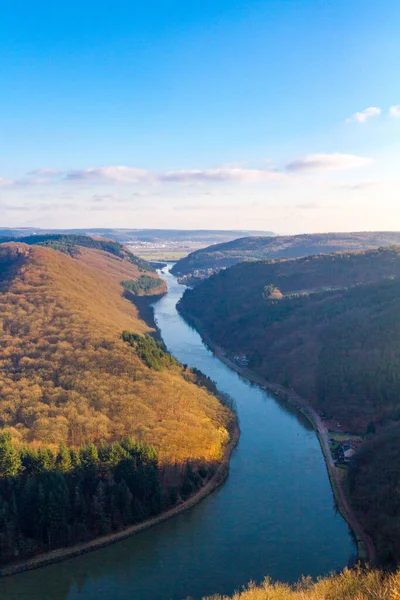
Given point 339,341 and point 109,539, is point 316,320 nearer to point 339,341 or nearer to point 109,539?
point 339,341

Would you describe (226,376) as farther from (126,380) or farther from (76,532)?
(76,532)

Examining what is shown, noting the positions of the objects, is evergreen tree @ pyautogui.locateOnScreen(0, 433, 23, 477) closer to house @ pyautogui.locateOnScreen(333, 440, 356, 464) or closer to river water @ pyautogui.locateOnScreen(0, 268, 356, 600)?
river water @ pyautogui.locateOnScreen(0, 268, 356, 600)

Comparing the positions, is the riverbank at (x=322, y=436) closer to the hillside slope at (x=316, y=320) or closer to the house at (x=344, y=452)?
the house at (x=344, y=452)

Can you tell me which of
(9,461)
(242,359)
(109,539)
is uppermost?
(9,461)

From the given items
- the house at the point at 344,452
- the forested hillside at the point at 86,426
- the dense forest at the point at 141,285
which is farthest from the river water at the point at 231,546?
the dense forest at the point at 141,285

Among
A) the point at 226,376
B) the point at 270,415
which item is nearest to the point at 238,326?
the point at 226,376

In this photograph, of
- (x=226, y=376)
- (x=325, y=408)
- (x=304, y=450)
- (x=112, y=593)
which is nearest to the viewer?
(x=112, y=593)

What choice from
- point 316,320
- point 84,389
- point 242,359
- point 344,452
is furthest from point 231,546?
point 316,320
